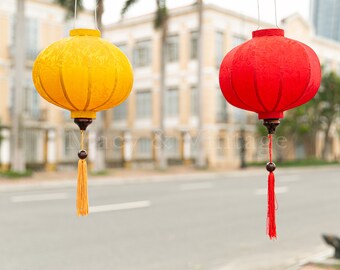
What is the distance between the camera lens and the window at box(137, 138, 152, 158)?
3638 centimetres

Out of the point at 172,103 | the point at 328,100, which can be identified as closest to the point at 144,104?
the point at 172,103

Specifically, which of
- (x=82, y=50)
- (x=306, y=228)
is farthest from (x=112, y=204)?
(x=82, y=50)

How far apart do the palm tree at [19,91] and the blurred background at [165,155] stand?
5cm

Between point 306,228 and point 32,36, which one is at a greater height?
point 32,36

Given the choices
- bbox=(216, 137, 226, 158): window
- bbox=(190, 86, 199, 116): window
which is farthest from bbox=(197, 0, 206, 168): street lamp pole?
bbox=(190, 86, 199, 116): window

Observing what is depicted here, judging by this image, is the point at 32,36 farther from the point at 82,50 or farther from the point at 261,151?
the point at 82,50

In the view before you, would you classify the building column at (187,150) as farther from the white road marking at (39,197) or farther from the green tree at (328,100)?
the white road marking at (39,197)

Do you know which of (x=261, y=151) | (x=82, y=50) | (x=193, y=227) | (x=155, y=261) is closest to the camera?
(x=82, y=50)

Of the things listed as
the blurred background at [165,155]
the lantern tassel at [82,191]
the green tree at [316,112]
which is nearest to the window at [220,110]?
the blurred background at [165,155]

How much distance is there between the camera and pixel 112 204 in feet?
45.6

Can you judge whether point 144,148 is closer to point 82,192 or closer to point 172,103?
point 172,103

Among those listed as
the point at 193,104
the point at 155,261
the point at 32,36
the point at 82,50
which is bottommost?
the point at 155,261

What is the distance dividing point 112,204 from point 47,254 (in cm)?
563

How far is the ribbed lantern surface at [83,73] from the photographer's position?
2361mm
